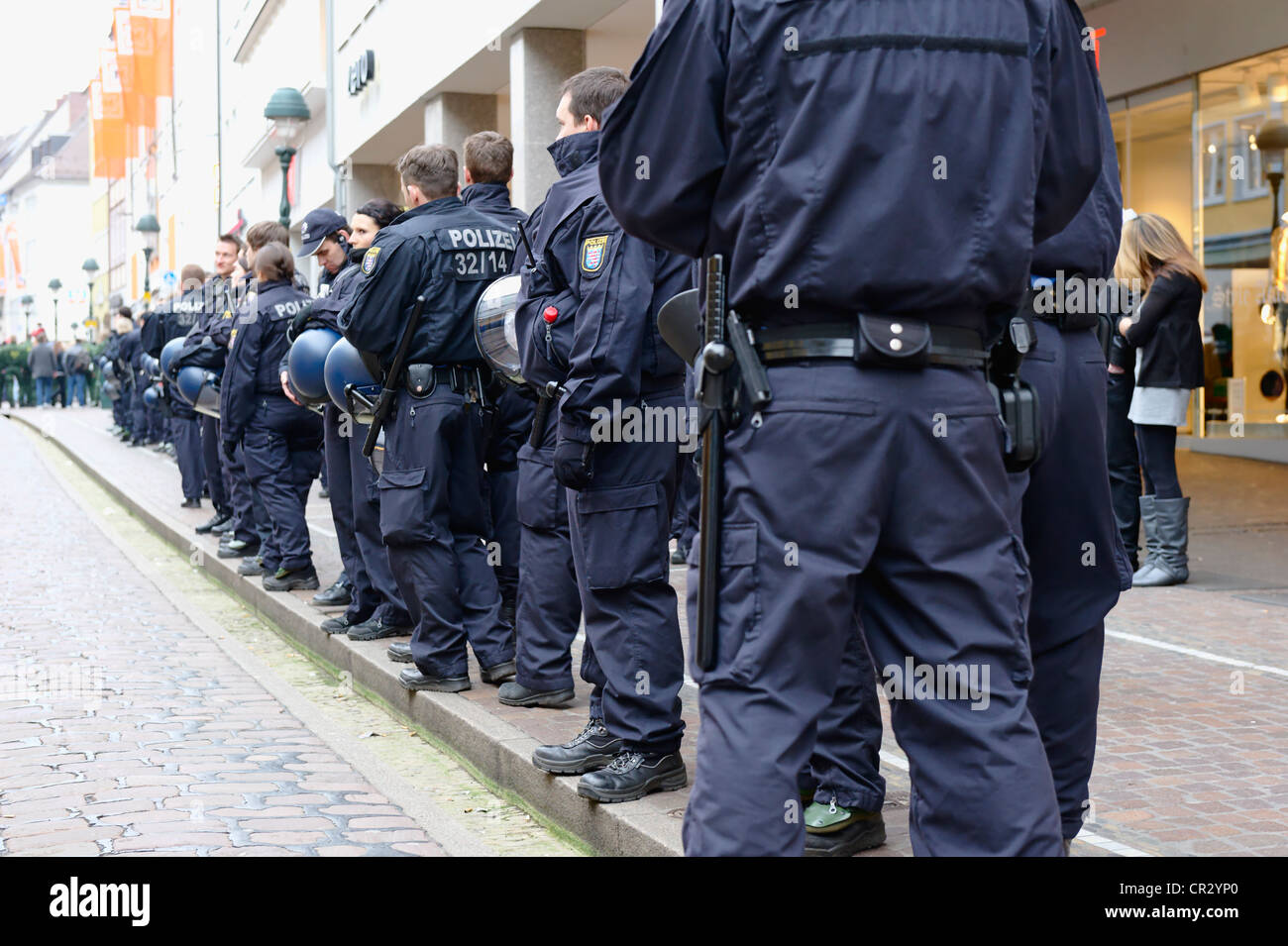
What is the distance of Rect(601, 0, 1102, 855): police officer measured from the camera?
2.79 metres

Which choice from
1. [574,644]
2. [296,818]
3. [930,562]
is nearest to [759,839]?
[930,562]

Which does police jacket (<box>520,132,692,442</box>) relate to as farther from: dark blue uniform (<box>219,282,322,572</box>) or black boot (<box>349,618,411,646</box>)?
dark blue uniform (<box>219,282,322,572</box>)

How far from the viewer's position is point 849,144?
278 centimetres

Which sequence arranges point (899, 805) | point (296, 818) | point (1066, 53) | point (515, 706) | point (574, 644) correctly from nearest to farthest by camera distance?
point (1066, 53)
point (899, 805)
point (296, 818)
point (515, 706)
point (574, 644)

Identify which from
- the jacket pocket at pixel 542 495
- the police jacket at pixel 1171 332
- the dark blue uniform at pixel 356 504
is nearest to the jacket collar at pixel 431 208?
the dark blue uniform at pixel 356 504

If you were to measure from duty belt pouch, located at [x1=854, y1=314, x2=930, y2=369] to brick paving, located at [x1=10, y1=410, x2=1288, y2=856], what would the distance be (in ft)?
5.21

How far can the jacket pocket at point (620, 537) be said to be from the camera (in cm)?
470

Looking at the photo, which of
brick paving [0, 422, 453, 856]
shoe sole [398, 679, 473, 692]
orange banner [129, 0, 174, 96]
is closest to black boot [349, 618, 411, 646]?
brick paving [0, 422, 453, 856]

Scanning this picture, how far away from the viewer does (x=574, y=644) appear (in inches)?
293

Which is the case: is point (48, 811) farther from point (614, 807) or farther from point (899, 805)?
point (899, 805)

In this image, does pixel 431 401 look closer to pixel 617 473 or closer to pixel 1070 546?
pixel 617 473

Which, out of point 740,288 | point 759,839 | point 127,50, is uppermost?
point 127,50

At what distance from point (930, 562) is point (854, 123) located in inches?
30.4

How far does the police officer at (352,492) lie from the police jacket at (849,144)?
14.5 feet
